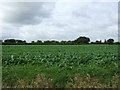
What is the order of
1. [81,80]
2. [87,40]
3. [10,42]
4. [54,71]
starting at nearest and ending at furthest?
1. [81,80]
2. [54,71]
3. [10,42]
4. [87,40]

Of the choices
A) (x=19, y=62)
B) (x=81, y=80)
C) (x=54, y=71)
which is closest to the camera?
(x=81, y=80)

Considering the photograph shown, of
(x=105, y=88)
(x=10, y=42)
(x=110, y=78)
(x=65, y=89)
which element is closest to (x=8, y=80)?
(x=65, y=89)

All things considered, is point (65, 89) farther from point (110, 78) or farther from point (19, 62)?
point (19, 62)

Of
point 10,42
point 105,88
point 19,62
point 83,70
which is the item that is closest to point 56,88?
point 105,88

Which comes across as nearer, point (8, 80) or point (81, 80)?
point (81, 80)

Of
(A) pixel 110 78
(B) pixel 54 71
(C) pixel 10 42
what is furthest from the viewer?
(C) pixel 10 42

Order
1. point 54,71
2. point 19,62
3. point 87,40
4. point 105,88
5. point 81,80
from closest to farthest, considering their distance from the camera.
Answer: point 105,88, point 81,80, point 54,71, point 19,62, point 87,40

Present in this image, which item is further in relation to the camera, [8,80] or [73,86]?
[8,80]

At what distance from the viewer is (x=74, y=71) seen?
6512 mm

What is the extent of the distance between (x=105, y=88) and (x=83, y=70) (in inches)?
77.2

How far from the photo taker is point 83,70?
6594 mm

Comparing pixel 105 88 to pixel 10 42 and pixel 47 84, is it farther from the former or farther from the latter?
pixel 10 42

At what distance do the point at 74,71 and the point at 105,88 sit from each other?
2004mm

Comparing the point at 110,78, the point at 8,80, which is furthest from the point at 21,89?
the point at 110,78
